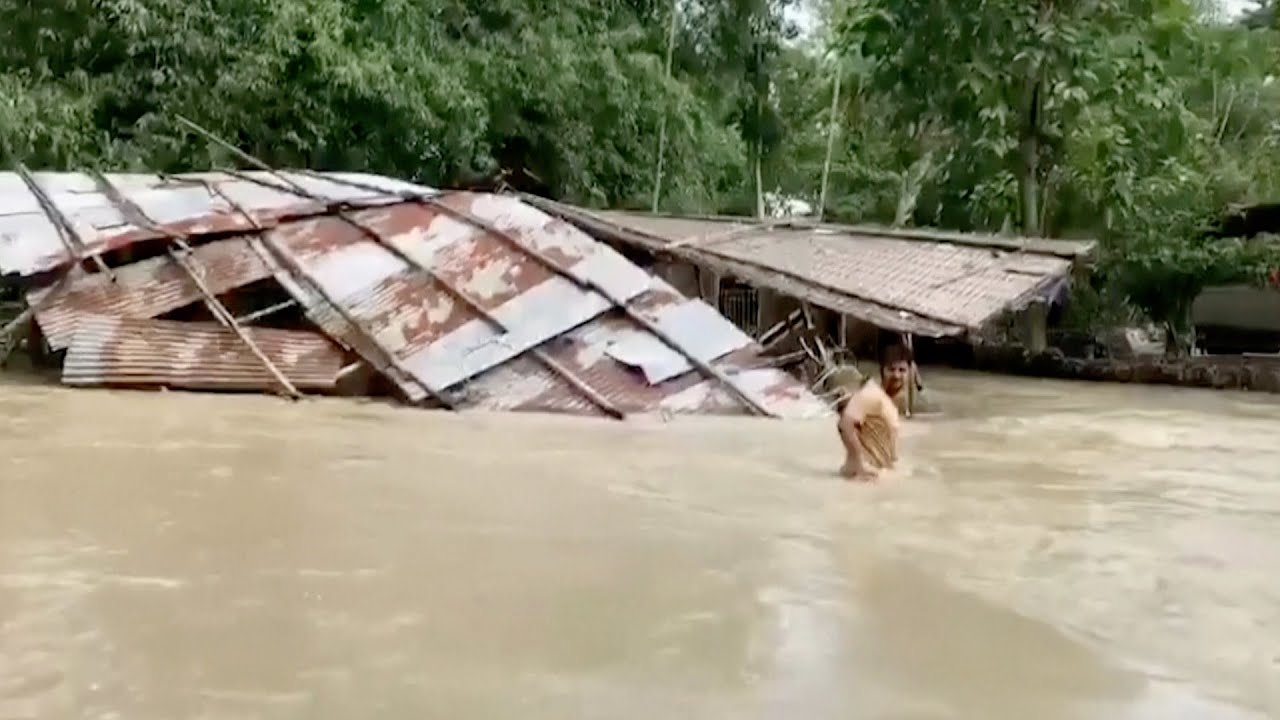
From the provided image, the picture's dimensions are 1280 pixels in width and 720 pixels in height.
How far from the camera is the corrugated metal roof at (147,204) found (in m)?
11.1

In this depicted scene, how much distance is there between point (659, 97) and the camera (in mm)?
15812

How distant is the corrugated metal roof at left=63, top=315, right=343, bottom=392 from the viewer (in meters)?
10.3

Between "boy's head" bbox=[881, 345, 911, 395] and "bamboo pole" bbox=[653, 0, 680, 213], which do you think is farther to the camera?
"bamboo pole" bbox=[653, 0, 680, 213]

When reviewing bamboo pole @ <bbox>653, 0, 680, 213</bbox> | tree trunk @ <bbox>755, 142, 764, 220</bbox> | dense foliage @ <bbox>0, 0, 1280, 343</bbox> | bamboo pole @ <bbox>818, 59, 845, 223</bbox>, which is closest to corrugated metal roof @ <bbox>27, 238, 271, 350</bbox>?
dense foliage @ <bbox>0, 0, 1280, 343</bbox>

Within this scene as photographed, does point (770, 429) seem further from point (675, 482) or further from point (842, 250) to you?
point (842, 250)

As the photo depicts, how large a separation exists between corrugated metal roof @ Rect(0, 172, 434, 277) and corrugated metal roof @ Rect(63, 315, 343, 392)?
887 mm

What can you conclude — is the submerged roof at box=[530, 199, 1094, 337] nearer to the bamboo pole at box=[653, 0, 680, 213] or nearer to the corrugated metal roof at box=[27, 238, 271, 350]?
the bamboo pole at box=[653, 0, 680, 213]

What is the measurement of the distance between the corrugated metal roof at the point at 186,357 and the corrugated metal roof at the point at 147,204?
89 cm

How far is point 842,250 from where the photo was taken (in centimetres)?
1289

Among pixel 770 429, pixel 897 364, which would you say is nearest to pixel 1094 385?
pixel 897 364

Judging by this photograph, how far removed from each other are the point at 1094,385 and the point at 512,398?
7.21 m

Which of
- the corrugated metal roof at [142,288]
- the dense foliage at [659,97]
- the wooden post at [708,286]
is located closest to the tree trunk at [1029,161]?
the dense foliage at [659,97]

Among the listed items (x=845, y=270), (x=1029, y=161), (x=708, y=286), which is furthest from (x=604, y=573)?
(x=1029, y=161)

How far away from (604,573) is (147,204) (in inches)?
324
